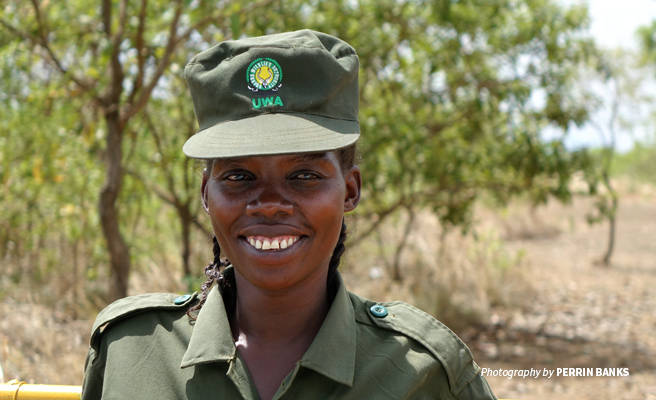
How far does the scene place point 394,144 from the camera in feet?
18.4

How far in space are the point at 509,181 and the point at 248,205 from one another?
16.1 feet

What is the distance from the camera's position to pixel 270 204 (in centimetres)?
137

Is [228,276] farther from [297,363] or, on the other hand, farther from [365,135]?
[365,135]

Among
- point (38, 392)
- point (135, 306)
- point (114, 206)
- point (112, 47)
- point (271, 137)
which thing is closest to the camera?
point (271, 137)

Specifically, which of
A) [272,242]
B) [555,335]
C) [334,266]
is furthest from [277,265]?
[555,335]

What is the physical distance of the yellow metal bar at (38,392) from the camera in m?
1.65

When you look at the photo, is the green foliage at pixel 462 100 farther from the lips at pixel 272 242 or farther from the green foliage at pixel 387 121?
the lips at pixel 272 242

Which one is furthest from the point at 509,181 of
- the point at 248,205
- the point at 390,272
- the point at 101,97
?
the point at 248,205

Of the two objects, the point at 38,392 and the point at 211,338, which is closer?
the point at 211,338

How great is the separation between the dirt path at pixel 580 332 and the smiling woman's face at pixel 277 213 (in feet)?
13.6

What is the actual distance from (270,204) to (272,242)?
0.27ft

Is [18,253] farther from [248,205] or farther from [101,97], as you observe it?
[248,205]

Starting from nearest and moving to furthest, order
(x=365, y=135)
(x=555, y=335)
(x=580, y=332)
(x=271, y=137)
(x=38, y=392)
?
1. (x=271, y=137)
2. (x=38, y=392)
3. (x=365, y=135)
4. (x=555, y=335)
5. (x=580, y=332)

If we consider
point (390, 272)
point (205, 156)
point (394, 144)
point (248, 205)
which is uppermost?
point (205, 156)
